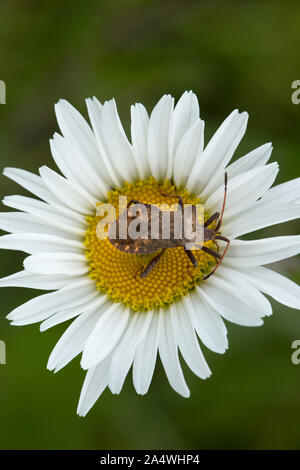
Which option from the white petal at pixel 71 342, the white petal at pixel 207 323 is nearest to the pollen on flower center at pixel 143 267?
the white petal at pixel 207 323

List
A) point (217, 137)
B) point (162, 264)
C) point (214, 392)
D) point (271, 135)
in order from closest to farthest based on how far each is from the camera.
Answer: point (217, 137)
point (162, 264)
point (214, 392)
point (271, 135)

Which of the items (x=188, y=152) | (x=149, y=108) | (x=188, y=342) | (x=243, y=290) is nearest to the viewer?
(x=243, y=290)

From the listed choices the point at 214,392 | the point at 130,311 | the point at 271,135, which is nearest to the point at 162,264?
the point at 130,311

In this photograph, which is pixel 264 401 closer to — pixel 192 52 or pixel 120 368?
pixel 120 368

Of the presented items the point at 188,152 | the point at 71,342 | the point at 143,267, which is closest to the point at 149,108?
the point at 188,152

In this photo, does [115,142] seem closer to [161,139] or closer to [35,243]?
[161,139]

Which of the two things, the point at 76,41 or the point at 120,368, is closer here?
the point at 120,368

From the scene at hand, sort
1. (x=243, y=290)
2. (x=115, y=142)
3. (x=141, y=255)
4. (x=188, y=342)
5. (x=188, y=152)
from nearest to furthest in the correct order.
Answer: (x=243, y=290) < (x=188, y=342) < (x=188, y=152) < (x=115, y=142) < (x=141, y=255)
